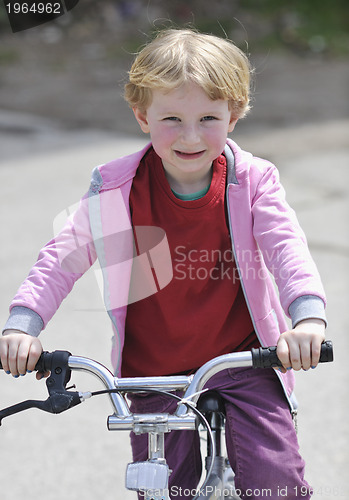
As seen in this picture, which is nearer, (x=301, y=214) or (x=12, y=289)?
(x=12, y=289)

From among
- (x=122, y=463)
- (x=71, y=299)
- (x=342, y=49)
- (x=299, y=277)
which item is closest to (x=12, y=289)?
(x=71, y=299)

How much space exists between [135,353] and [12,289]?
10.2 feet

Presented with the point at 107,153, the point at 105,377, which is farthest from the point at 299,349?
the point at 107,153

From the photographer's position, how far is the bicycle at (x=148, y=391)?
67.3 inches

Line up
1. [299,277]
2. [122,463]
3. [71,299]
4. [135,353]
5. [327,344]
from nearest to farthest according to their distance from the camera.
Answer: [327,344], [299,277], [135,353], [122,463], [71,299]

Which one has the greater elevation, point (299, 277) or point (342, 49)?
point (342, 49)

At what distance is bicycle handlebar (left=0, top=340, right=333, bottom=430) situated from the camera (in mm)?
1777

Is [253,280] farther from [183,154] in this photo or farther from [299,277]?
[183,154]

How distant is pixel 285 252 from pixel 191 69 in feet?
1.70

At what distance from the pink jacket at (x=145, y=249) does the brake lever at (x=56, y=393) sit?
0.70 feet

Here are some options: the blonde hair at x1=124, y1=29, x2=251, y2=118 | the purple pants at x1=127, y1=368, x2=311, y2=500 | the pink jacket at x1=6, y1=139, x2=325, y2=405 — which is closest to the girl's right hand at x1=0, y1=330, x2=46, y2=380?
the pink jacket at x1=6, y1=139, x2=325, y2=405

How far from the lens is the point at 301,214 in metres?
6.61
